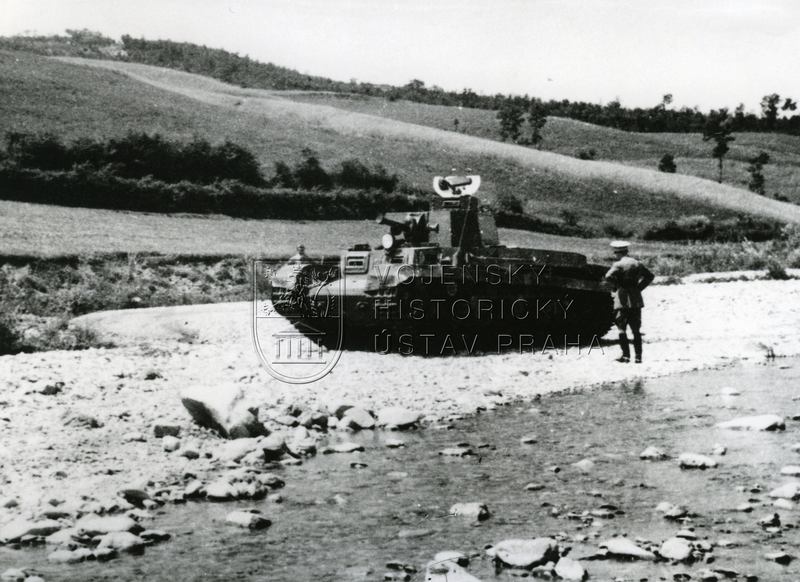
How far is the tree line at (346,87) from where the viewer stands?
2808 inches

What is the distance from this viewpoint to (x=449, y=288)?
49.3 feet

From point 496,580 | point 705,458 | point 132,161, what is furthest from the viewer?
point 132,161

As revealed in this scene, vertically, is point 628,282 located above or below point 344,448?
above

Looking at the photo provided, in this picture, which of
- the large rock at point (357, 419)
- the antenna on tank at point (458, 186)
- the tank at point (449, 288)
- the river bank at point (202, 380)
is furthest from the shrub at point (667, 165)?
the large rock at point (357, 419)

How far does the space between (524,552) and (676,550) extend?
93 centimetres

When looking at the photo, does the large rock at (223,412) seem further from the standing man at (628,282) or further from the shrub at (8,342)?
the standing man at (628,282)

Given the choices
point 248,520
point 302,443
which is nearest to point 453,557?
point 248,520

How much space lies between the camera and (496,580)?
552cm

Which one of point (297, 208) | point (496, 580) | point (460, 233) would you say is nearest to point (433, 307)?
point (460, 233)

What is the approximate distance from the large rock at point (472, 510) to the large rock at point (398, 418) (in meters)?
3.08

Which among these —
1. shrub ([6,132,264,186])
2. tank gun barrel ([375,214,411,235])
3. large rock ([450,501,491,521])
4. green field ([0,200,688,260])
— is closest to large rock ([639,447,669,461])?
large rock ([450,501,491,521])

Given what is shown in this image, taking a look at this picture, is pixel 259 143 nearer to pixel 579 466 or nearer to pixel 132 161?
pixel 132 161

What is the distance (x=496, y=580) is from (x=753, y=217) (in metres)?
42.3

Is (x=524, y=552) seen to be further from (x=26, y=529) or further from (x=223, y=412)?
(x=223, y=412)
